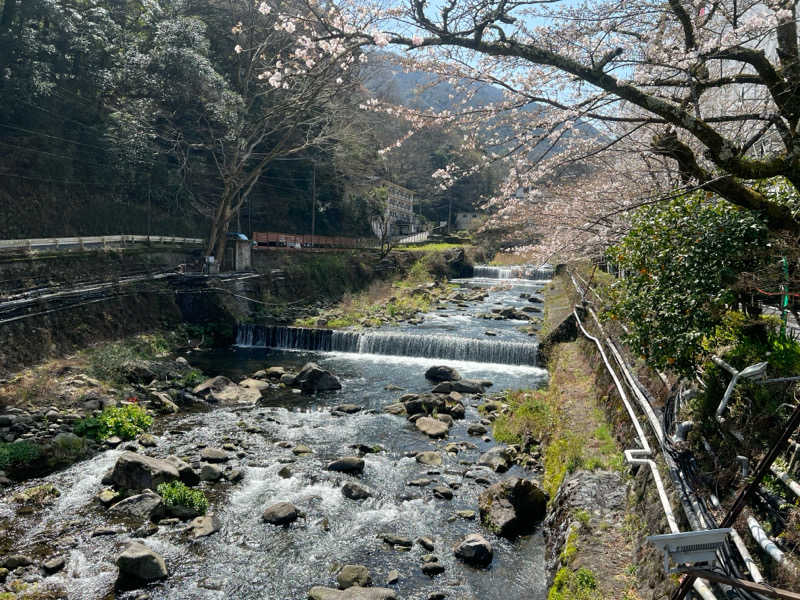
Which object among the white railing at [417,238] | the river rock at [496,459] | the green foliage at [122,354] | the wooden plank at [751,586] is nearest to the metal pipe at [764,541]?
the wooden plank at [751,586]

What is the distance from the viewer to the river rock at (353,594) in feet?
21.2

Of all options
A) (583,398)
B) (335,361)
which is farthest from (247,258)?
(583,398)

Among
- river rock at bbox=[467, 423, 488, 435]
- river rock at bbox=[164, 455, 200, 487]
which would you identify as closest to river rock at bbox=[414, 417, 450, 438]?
river rock at bbox=[467, 423, 488, 435]

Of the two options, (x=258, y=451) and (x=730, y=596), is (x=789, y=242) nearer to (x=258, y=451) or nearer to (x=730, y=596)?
(x=730, y=596)

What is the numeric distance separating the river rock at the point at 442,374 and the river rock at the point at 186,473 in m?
8.71

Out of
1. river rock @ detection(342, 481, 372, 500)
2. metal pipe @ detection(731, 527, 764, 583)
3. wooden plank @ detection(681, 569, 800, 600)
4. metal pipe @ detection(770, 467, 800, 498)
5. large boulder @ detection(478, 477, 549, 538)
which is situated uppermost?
metal pipe @ detection(770, 467, 800, 498)

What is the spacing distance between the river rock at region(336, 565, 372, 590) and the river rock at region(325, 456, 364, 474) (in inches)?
126

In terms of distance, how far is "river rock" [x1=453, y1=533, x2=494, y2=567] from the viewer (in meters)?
7.42

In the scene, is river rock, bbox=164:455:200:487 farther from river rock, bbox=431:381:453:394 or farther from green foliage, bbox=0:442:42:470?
river rock, bbox=431:381:453:394

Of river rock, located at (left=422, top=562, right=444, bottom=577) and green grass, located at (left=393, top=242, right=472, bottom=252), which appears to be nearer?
river rock, located at (left=422, top=562, right=444, bottom=577)

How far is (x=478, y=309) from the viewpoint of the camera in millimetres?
29156

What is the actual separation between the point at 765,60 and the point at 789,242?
5.99 feet

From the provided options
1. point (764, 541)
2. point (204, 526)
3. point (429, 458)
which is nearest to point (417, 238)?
point (429, 458)

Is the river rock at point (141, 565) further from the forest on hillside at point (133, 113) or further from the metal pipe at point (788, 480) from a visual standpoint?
the forest on hillside at point (133, 113)
